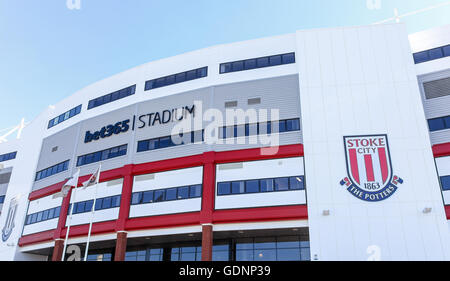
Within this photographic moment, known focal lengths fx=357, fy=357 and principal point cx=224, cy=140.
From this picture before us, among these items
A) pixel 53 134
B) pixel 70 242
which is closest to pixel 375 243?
pixel 70 242

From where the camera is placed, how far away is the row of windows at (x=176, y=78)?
3850 centimetres

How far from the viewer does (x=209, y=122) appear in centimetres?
3544

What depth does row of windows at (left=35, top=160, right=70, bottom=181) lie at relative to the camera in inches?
1692

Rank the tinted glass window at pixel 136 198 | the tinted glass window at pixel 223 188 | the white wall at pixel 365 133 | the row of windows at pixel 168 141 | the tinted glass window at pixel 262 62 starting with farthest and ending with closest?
the tinted glass window at pixel 262 62, the row of windows at pixel 168 141, the tinted glass window at pixel 136 198, the tinted glass window at pixel 223 188, the white wall at pixel 365 133

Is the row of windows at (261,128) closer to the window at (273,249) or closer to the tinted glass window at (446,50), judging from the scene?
the window at (273,249)

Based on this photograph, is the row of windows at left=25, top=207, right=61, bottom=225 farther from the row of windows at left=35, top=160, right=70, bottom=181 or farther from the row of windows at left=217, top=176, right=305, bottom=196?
the row of windows at left=217, top=176, right=305, bottom=196

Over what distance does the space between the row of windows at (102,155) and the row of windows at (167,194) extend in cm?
567

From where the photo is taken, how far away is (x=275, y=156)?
32.3m

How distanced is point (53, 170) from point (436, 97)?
42824 millimetres

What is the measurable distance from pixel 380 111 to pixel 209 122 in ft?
51.8

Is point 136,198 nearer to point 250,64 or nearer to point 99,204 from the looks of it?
point 99,204

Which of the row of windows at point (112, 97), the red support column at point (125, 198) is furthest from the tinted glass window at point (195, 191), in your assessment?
the row of windows at point (112, 97)

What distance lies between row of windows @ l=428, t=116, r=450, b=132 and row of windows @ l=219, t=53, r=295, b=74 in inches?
541
